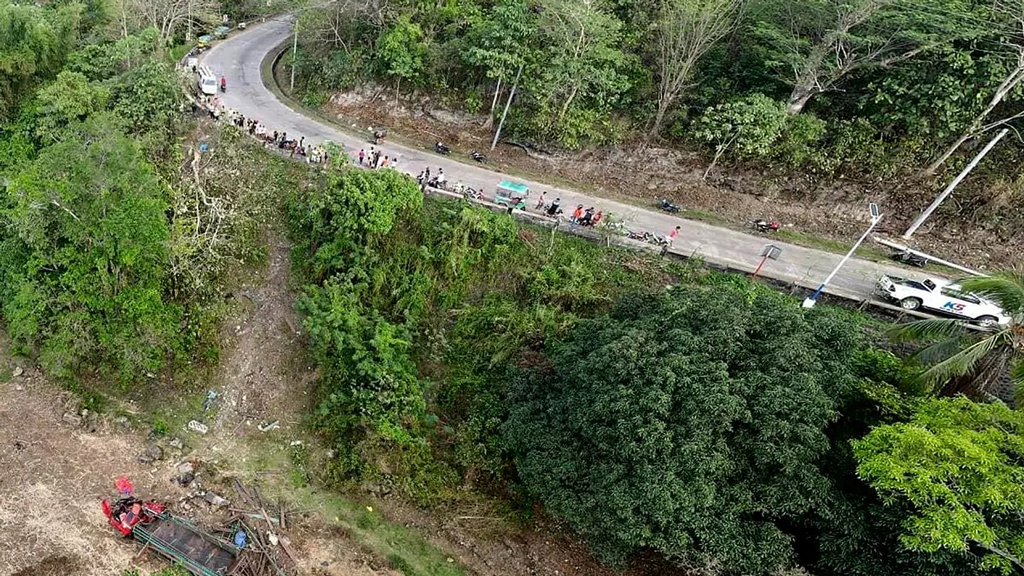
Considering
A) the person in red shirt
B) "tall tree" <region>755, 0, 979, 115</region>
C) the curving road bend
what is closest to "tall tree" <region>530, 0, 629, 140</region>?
the curving road bend

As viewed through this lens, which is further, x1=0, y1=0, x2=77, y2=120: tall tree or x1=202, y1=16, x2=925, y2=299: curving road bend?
x1=0, y1=0, x2=77, y2=120: tall tree

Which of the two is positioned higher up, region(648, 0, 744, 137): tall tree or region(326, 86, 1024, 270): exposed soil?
region(648, 0, 744, 137): tall tree

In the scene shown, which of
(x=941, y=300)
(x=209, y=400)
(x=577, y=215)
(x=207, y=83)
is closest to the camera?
(x=209, y=400)

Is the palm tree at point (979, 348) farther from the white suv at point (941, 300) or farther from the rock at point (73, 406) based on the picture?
the rock at point (73, 406)

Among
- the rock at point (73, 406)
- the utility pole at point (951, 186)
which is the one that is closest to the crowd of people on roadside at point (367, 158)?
the utility pole at point (951, 186)

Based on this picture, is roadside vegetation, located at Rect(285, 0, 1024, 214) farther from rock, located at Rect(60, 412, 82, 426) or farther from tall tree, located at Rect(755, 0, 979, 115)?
rock, located at Rect(60, 412, 82, 426)

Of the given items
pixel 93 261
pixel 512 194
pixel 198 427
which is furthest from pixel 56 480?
pixel 512 194

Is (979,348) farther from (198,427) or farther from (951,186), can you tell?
(198,427)
